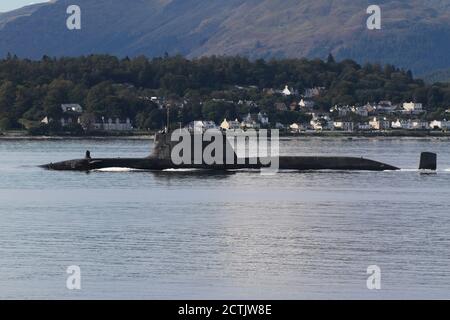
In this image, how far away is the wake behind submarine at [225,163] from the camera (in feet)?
236

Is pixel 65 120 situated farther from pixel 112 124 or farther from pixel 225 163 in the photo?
pixel 225 163

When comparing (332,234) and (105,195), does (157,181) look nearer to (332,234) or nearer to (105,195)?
(105,195)

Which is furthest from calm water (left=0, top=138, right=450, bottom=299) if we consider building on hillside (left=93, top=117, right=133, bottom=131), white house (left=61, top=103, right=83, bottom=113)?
white house (left=61, top=103, right=83, bottom=113)

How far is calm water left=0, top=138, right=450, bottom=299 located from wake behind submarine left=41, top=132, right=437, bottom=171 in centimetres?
335

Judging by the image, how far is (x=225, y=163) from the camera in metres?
73.4

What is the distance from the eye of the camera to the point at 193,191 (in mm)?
61500

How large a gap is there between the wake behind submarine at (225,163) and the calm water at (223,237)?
335 centimetres

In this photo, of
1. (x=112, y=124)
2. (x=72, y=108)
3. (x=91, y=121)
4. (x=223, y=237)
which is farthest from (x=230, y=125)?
(x=223, y=237)

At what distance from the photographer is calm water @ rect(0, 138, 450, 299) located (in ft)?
112

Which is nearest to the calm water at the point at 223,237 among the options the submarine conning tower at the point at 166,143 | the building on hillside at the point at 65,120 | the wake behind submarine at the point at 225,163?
the submarine conning tower at the point at 166,143

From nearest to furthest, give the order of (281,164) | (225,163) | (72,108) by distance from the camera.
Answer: (225,163) → (281,164) → (72,108)

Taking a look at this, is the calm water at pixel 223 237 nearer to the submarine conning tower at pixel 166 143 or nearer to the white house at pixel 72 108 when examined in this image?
the submarine conning tower at pixel 166 143

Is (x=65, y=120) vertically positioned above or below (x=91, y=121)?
above

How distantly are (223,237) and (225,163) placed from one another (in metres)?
30.2
